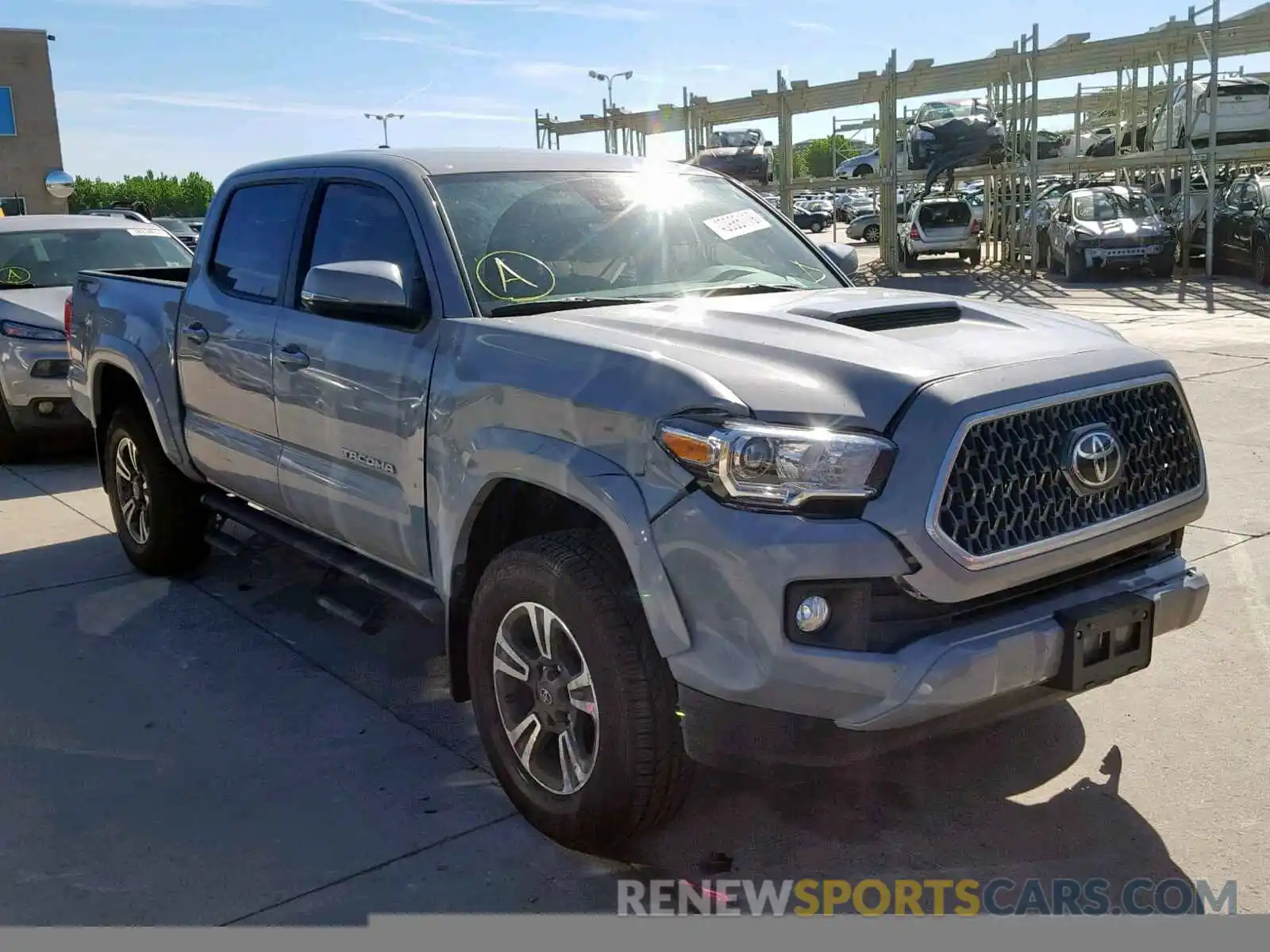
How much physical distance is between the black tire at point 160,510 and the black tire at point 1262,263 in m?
18.3

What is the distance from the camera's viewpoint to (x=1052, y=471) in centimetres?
296

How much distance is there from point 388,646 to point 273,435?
1002mm

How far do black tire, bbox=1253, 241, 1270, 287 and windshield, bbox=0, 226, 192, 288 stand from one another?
16733mm

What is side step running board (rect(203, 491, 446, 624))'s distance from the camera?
383cm

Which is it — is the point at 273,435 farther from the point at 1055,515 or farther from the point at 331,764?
the point at 1055,515

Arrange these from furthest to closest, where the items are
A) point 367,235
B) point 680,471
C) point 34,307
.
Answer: point 34,307 < point 367,235 < point 680,471

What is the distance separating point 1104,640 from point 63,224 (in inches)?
364

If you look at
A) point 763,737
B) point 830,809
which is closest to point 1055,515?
point 763,737

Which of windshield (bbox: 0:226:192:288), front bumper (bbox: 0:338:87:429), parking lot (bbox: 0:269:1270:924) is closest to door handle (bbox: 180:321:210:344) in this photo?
parking lot (bbox: 0:269:1270:924)

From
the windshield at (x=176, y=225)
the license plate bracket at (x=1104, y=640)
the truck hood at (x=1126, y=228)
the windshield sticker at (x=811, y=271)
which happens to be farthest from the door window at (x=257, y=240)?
the windshield at (x=176, y=225)

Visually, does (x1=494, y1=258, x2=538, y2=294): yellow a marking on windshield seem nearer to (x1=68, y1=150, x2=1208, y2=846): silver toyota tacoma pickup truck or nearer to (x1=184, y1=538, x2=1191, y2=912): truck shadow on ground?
(x1=68, y1=150, x2=1208, y2=846): silver toyota tacoma pickup truck

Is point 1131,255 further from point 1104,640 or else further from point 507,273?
point 1104,640

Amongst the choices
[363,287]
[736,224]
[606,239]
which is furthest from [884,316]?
[363,287]

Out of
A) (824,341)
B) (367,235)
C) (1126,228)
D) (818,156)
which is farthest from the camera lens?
(818,156)
